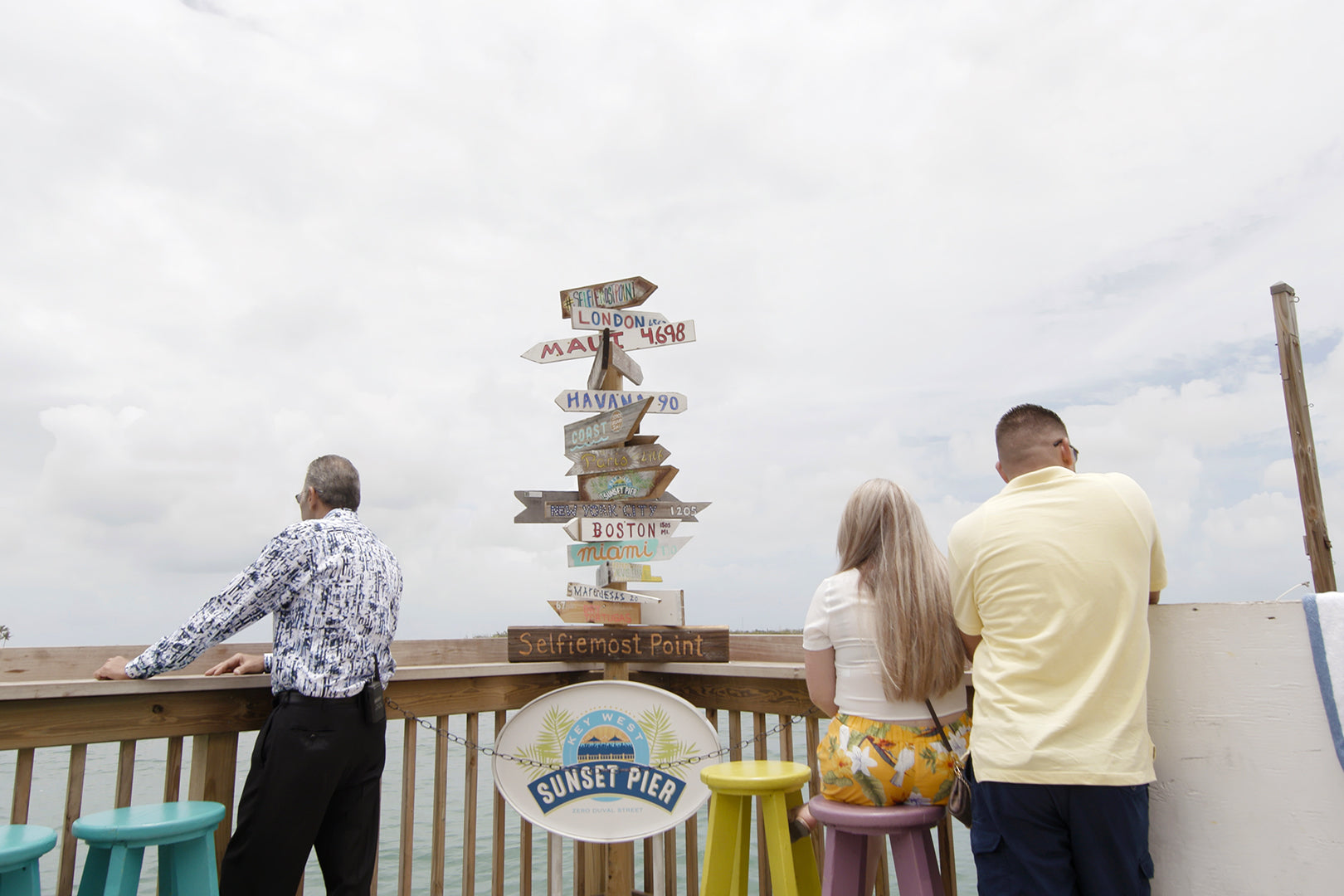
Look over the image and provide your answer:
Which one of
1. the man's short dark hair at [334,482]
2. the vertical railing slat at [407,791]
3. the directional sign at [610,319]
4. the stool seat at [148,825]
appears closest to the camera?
the stool seat at [148,825]

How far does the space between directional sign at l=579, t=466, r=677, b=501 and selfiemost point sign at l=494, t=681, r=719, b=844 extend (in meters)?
0.79

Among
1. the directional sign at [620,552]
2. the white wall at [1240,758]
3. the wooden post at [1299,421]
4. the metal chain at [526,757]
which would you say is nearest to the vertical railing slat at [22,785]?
the metal chain at [526,757]

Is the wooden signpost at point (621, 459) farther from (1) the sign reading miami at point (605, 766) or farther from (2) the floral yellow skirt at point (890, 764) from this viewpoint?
(2) the floral yellow skirt at point (890, 764)

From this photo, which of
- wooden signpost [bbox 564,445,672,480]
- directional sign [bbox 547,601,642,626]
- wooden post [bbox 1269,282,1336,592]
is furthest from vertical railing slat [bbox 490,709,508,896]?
wooden post [bbox 1269,282,1336,592]

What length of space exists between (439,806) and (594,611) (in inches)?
32.7

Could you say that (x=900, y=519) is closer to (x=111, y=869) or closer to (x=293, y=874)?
(x=293, y=874)

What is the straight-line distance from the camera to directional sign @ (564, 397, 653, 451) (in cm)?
328

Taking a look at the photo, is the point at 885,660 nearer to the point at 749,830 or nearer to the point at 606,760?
the point at 749,830

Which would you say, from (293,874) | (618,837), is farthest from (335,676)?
(618,837)

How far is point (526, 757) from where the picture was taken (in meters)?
2.76

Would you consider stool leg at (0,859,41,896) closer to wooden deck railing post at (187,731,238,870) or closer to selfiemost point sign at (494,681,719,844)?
wooden deck railing post at (187,731,238,870)

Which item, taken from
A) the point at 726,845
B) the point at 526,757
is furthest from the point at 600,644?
the point at 726,845

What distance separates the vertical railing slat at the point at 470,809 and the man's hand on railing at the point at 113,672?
1060mm

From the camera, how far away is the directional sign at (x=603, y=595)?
10.3 ft
